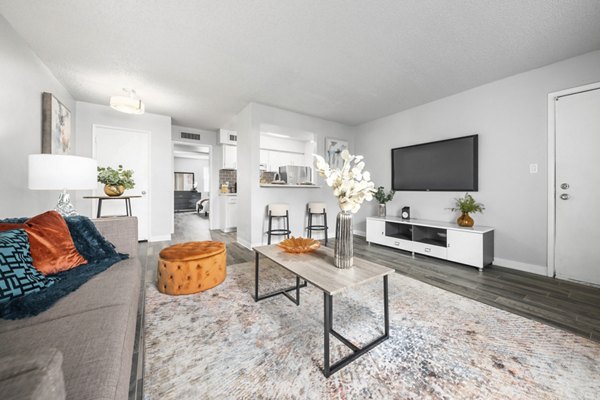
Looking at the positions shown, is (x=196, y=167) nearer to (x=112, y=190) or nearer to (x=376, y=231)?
(x=112, y=190)

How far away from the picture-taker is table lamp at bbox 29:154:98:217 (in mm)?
1704

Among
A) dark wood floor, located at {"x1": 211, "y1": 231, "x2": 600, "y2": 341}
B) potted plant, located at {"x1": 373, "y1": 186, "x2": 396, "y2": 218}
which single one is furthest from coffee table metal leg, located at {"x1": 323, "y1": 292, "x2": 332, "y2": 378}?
potted plant, located at {"x1": 373, "y1": 186, "x2": 396, "y2": 218}

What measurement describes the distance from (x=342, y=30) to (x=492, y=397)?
2.77 metres

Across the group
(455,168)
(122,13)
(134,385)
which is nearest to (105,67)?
(122,13)

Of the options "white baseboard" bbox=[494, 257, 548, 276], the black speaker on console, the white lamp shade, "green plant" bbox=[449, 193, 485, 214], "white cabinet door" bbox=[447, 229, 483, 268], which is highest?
the white lamp shade

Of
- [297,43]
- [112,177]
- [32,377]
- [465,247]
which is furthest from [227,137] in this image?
[32,377]

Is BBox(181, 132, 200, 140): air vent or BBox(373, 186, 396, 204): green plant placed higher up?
BBox(181, 132, 200, 140): air vent

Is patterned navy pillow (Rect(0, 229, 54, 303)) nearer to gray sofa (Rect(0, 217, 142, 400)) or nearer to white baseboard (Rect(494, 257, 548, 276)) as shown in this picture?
gray sofa (Rect(0, 217, 142, 400))

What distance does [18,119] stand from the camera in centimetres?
215

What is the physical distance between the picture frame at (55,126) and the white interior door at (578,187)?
5909mm

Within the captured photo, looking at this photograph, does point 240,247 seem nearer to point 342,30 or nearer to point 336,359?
point 336,359

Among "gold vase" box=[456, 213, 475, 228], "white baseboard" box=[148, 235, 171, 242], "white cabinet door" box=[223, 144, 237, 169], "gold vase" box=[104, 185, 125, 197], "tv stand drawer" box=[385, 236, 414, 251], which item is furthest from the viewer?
"white cabinet door" box=[223, 144, 237, 169]

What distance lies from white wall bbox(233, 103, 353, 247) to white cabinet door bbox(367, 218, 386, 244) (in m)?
1.00

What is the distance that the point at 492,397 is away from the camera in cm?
110
